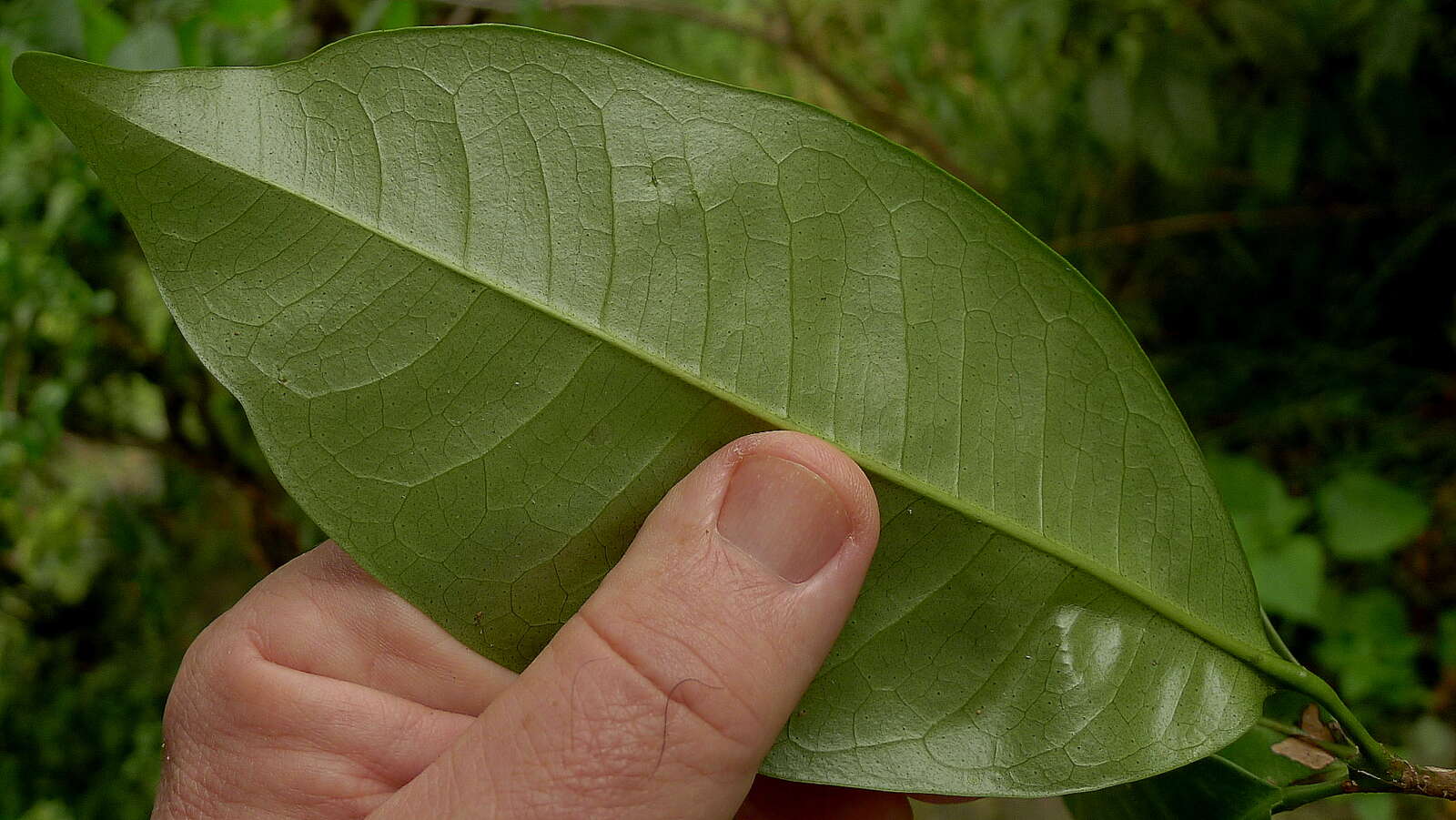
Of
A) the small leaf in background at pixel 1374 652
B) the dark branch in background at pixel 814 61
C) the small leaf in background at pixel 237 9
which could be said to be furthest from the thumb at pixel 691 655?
the small leaf in background at pixel 1374 652

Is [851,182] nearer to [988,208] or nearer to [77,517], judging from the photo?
[988,208]

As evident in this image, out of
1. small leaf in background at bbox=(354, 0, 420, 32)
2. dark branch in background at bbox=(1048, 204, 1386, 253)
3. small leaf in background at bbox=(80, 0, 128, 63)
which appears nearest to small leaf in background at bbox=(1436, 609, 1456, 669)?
dark branch in background at bbox=(1048, 204, 1386, 253)

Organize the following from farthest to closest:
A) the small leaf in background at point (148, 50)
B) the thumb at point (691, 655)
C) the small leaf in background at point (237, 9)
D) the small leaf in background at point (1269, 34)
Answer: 1. the small leaf in background at point (1269, 34)
2. the small leaf in background at point (237, 9)
3. the small leaf in background at point (148, 50)
4. the thumb at point (691, 655)

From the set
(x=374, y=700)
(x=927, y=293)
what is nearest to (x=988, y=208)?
(x=927, y=293)

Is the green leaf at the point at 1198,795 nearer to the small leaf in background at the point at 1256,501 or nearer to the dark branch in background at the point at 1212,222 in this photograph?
the small leaf in background at the point at 1256,501

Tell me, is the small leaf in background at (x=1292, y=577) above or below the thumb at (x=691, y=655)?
below

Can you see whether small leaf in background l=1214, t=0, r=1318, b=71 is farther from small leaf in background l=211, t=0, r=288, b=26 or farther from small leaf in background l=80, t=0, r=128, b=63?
small leaf in background l=80, t=0, r=128, b=63

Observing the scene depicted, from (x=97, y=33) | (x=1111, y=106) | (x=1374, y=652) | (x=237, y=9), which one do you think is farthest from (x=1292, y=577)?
(x=97, y=33)
